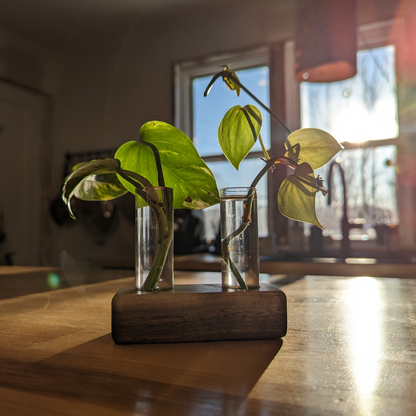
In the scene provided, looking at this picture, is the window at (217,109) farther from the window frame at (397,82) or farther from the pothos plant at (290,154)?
the pothos plant at (290,154)

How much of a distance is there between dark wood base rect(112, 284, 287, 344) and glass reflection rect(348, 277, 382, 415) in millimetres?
81

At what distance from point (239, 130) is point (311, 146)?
0.08 metres

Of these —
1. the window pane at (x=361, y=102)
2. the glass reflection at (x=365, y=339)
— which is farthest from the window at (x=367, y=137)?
the glass reflection at (x=365, y=339)

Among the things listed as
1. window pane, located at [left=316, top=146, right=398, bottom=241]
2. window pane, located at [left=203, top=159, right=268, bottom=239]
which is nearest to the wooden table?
window pane, located at [left=316, top=146, right=398, bottom=241]

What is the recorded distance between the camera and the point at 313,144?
1.42 feet

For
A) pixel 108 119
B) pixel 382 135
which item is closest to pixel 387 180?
pixel 382 135

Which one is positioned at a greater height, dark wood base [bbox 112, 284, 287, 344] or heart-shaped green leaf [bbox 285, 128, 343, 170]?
heart-shaped green leaf [bbox 285, 128, 343, 170]

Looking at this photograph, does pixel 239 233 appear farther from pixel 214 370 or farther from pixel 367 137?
pixel 367 137

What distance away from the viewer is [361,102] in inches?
102

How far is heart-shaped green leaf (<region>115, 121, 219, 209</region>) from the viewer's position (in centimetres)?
→ 44

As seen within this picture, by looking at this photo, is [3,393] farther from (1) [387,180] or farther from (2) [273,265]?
(1) [387,180]

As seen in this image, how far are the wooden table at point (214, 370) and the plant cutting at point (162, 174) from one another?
103 millimetres

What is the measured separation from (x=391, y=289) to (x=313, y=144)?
1.64ft

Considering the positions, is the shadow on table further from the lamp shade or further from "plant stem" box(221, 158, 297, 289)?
the lamp shade
